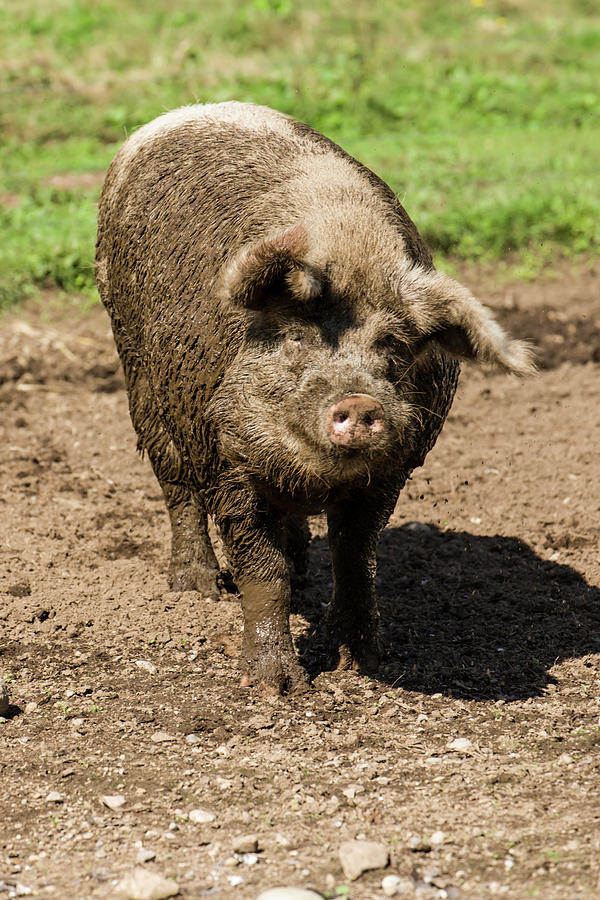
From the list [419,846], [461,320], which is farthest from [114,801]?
[461,320]

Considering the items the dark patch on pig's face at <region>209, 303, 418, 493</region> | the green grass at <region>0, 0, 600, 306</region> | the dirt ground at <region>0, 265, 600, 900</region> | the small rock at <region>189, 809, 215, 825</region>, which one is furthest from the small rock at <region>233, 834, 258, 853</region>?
the green grass at <region>0, 0, 600, 306</region>

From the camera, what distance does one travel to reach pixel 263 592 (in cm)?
451

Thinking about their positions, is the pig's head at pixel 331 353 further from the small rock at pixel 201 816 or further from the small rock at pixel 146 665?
the small rock at pixel 201 816

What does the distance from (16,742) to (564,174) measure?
28.5 ft

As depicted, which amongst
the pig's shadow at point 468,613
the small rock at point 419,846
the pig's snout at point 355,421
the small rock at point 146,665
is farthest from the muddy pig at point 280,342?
the small rock at point 419,846

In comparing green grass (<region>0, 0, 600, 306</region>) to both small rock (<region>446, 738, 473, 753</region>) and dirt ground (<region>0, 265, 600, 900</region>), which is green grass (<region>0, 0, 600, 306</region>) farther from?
small rock (<region>446, 738, 473, 753</region>)

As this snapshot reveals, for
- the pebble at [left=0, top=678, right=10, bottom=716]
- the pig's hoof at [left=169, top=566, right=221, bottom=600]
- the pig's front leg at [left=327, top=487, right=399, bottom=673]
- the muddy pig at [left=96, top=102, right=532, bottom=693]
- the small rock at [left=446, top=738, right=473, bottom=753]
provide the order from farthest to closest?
the pig's hoof at [left=169, top=566, right=221, bottom=600]
the pig's front leg at [left=327, top=487, right=399, bottom=673]
the pebble at [left=0, top=678, right=10, bottom=716]
the small rock at [left=446, top=738, right=473, bottom=753]
the muddy pig at [left=96, top=102, right=532, bottom=693]

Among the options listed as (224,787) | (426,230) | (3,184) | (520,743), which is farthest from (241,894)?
(3,184)

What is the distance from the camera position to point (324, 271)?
3961mm

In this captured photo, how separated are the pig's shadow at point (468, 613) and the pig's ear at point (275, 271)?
173cm

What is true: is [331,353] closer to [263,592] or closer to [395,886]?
[263,592]

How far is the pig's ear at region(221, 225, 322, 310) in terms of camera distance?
12.6 feet

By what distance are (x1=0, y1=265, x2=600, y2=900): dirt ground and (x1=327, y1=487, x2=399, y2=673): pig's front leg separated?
0.48 feet

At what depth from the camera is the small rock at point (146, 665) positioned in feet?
15.5
